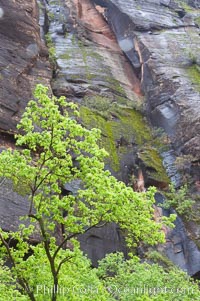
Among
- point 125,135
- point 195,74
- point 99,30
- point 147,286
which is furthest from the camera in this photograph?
point 99,30

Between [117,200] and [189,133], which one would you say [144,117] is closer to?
[189,133]

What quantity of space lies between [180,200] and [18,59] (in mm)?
10458

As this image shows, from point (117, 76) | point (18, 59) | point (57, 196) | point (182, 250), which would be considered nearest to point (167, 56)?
point (117, 76)

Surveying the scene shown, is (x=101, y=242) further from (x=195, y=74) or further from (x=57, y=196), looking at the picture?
(x=195, y=74)

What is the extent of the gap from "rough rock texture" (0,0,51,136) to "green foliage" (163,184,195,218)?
747cm

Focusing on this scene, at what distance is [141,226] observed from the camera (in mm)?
7945

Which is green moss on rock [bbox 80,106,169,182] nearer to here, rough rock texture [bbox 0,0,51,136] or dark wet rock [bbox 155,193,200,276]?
dark wet rock [bbox 155,193,200,276]

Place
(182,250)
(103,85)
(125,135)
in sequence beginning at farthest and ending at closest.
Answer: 1. (103,85)
2. (125,135)
3. (182,250)

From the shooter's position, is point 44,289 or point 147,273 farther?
point 147,273

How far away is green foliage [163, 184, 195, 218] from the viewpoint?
18.1m

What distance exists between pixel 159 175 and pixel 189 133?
10.1 ft

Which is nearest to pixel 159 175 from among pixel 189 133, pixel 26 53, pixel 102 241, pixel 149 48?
pixel 189 133

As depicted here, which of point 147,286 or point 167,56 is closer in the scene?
point 147,286

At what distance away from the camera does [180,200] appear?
60.6ft
